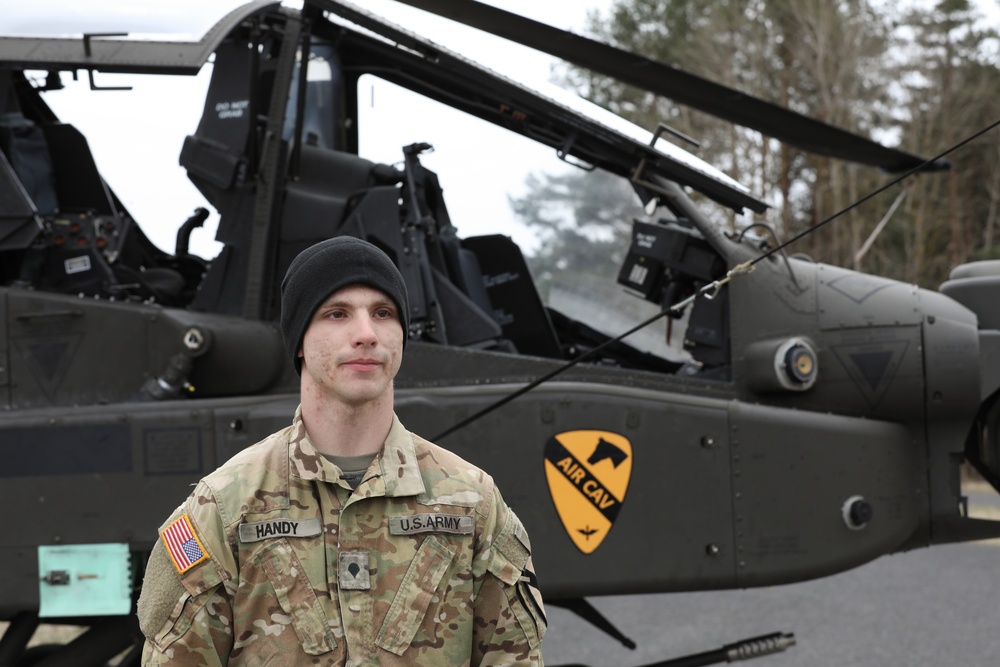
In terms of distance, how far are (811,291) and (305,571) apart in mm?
3147

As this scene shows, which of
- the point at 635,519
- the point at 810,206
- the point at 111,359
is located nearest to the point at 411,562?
the point at 635,519

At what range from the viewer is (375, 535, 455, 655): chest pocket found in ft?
6.24

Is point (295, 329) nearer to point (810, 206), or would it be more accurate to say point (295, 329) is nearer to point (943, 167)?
point (943, 167)

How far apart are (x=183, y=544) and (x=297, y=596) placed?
8.0 inches

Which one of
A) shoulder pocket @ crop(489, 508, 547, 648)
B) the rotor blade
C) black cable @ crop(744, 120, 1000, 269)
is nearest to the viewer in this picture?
shoulder pocket @ crop(489, 508, 547, 648)

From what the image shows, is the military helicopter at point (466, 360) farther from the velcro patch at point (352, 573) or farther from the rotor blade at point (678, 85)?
the velcro patch at point (352, 573)

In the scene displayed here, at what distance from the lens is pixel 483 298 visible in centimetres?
521

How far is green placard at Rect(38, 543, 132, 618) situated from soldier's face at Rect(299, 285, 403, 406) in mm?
2455

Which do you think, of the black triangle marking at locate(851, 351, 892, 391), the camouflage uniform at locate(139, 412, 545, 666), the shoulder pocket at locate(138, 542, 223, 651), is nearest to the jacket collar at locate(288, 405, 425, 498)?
the camouflage uniform at locate(139, 412, 545, 666)

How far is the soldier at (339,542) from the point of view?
190cm

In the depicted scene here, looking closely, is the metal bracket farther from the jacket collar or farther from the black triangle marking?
A: the black triangle marking

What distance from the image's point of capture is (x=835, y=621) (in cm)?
805

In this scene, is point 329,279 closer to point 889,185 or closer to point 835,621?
point 889,185

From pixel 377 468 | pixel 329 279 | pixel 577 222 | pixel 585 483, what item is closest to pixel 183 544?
pixel 377 468
